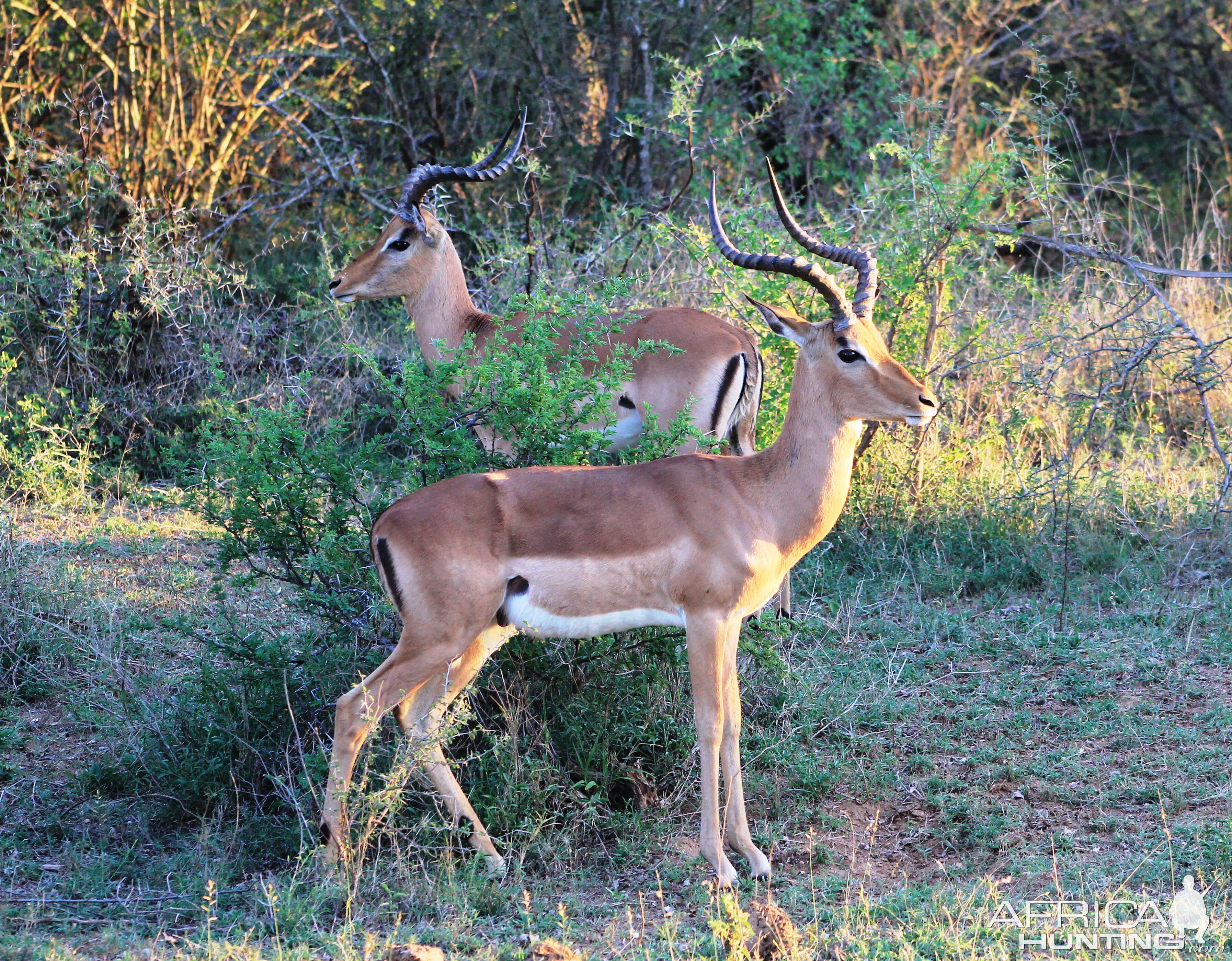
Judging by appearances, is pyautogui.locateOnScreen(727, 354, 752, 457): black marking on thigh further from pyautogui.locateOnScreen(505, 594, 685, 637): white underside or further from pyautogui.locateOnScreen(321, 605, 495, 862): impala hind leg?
pyautogui.locateOnScreen(321, 605, 495, 862): impala hind leg

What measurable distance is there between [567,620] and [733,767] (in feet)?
2.40

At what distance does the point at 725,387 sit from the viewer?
5.94m

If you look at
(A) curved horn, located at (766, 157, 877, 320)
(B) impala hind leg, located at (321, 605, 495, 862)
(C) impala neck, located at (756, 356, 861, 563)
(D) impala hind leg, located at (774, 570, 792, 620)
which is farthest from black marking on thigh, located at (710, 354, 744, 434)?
(B) impala hind leg, located at (321, 605, 495, 862)

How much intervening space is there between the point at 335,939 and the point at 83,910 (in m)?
0.80

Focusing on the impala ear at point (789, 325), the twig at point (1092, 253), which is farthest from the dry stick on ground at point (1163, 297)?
the impala ear at point (789, 325)

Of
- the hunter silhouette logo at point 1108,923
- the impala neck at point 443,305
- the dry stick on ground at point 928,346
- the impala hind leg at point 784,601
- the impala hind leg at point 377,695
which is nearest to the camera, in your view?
the hunter silhouette logo at point 1108,923

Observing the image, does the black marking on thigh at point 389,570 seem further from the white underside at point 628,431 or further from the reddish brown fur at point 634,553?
the white underside at point 628,431

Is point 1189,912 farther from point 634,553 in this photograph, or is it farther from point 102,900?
point 102,900

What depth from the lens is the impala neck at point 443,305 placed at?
6.92 m

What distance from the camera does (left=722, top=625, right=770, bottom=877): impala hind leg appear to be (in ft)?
13.5

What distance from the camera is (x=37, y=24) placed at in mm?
8156

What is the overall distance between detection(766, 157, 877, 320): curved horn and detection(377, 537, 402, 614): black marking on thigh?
1712 mm

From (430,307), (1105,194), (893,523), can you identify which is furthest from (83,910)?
(1105,194)

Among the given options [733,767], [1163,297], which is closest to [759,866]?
[733,767]
